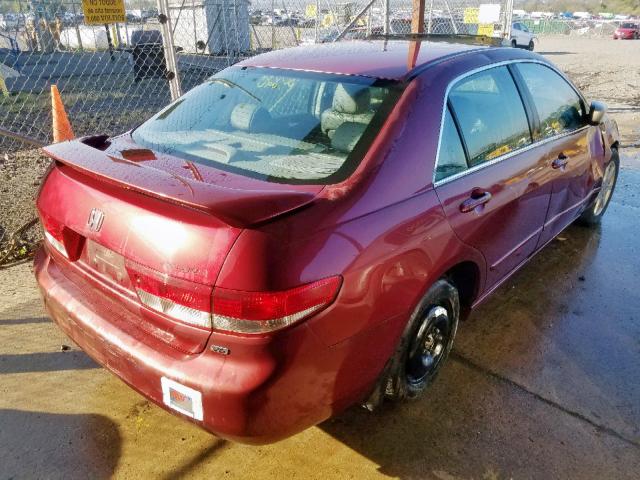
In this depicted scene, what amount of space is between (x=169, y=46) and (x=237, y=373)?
400 centimetres

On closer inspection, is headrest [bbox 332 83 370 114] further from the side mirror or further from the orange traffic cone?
the orange traffic cone

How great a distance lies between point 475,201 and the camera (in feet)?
8.29

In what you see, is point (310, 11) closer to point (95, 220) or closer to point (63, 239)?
point (63, 239)

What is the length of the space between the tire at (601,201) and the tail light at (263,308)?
3730 mm

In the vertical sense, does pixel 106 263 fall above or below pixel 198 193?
below

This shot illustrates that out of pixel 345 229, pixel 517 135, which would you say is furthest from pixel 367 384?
pixel 517 135

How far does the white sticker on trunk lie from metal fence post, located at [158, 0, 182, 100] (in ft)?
12.5

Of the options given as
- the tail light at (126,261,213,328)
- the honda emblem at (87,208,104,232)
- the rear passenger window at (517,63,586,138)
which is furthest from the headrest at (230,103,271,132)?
the rear passenger window at (517,63,586,138)

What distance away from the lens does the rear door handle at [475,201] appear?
2.46 m

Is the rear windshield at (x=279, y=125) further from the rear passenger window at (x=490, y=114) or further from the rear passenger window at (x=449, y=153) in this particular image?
the rear passenger window at (x=490, y=114)

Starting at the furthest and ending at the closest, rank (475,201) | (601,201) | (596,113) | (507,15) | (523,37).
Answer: (523,37) < (507,15) < (601,201) < (596,113) < (475,201)

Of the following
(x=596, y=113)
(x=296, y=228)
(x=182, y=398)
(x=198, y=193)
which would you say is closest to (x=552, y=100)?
(x=596, y=113)

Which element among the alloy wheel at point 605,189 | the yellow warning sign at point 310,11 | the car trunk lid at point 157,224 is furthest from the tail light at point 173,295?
the yellow warning sign at point 310,11

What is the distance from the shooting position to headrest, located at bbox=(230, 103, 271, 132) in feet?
8.36
